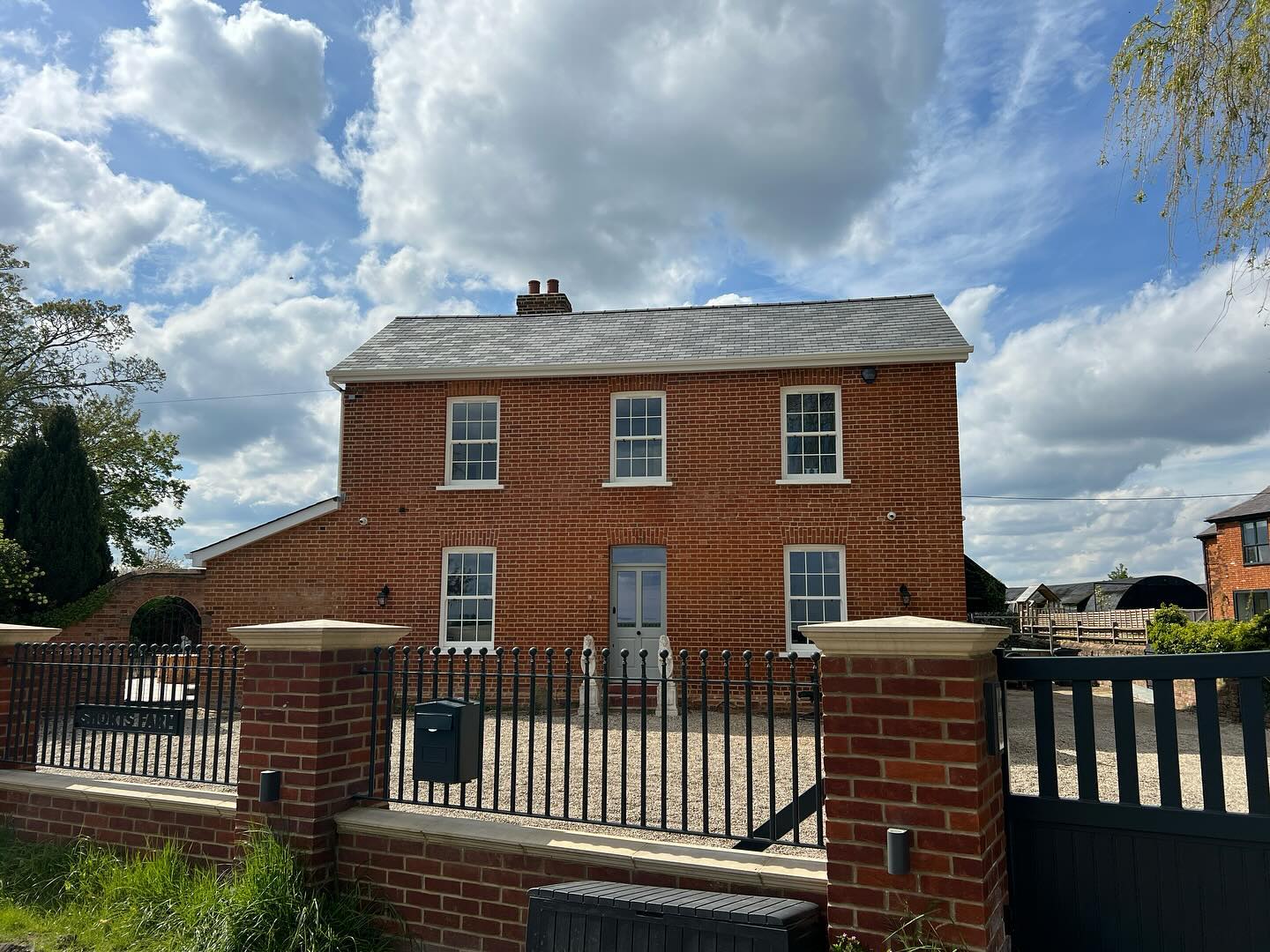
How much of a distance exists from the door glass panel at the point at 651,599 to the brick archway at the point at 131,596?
8.63 metres

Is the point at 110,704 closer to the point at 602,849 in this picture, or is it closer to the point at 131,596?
the point at 602,849

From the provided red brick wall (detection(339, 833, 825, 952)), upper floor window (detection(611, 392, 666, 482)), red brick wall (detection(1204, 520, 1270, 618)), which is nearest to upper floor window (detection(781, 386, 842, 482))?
upper floor window (detection(611, 392, 666, 482))

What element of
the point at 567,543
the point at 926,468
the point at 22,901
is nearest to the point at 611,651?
the point at 567,543

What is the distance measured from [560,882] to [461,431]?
12616 millimetres

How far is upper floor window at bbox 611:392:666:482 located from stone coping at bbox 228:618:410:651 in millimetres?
10373

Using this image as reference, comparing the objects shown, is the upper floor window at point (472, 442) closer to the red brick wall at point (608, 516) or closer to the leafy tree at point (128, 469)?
the red brick wall at point (608, 516)

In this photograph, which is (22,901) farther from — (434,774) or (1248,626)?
(1248,626)

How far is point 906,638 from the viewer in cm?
383

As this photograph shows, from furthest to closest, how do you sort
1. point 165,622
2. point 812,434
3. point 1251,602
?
point 1251,602
point 165,622
point 812,434

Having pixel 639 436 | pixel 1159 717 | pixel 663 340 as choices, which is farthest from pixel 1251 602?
pixel 1159 717

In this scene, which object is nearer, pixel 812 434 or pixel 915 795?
pixel 915 795

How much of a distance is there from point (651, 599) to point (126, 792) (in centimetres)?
1007

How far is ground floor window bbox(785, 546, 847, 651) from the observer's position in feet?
49.0

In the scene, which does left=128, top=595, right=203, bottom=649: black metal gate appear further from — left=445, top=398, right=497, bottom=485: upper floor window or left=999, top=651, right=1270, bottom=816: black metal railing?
left=999, top=651, right=1270, bottom=816: black metal railing
